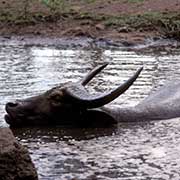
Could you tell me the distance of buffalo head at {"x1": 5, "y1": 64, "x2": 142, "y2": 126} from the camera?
25.8 feet

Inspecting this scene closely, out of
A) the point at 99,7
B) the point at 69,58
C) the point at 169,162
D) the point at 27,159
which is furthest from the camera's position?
the point at 99,7

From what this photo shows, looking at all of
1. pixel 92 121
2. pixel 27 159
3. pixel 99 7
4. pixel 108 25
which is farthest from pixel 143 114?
pixel 99 7

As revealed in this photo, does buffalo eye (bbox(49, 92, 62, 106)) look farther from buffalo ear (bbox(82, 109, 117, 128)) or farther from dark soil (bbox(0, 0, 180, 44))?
dark soil (bbox(0, 0, 180, 44))

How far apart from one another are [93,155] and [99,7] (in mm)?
13752

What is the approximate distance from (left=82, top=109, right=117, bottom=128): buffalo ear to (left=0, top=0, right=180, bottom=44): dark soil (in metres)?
8.80

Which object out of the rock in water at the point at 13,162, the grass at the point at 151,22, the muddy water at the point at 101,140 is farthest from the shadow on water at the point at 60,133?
the grass at the point at 151,22

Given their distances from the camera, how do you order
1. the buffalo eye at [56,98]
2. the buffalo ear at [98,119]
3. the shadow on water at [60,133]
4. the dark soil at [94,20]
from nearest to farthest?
the shadow on water at [60,133]
the buffalo eye at [56,98]
the buffalo ear at [98,119]
the dark soil at [94,20]

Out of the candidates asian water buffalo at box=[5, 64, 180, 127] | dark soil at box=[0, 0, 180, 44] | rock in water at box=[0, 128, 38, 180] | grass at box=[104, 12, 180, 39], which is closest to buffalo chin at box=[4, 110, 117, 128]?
asian water buffalo at box=[5, 64, 180, 127]

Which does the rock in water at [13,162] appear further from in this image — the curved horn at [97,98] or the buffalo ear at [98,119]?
the buffalo ear at [98,119]

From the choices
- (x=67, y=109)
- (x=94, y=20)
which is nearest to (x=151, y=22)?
(x=94, y=20)

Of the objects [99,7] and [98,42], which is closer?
[98,42]

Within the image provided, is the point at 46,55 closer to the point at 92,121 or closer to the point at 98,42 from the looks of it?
the point at 98,42

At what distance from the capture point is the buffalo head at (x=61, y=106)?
7.85m

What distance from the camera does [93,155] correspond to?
278 inches
